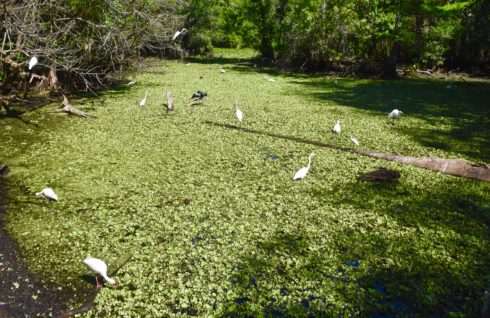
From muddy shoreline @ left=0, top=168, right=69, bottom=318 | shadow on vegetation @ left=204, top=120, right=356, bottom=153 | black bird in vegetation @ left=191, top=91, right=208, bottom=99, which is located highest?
black bird in vegetation @ left=191, top=91, right=208, bottom=99

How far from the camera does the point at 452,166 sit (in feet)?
9.96

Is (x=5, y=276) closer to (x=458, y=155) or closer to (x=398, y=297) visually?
(x=398, y=297)

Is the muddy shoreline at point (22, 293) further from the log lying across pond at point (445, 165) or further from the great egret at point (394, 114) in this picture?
the great egret at point (394, 114)

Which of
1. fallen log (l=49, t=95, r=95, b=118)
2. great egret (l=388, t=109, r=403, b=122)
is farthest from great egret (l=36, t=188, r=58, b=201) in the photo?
→ great egret (l=388, t=109, r=403, b=122)

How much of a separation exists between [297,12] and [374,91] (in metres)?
3.75

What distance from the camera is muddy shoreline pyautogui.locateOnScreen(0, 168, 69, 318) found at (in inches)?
62.7

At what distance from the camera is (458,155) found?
3.48 metres

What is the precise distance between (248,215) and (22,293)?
1.28 metres

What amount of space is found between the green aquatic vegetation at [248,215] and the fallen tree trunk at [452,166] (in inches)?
2.7

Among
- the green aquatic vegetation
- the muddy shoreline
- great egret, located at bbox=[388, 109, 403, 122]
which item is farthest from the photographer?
great egret, located at bbox=[388, 109, 403, 122]

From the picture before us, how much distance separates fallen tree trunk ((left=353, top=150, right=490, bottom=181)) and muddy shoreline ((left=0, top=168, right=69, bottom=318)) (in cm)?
280

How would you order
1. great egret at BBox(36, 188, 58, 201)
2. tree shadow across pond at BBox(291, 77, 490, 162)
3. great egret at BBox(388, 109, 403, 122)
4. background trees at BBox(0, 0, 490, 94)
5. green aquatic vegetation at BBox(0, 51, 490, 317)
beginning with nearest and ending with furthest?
green aquatic vegetation at BBox(0, 51, 490, 317), great egret at BBox(36, 188, 58, 201), tree shadow across pond at BBox(291, 77, 490, 162), great egret at BBox(388, 109, 403, 122), background trees at BBox(0, 0, 490, 94)

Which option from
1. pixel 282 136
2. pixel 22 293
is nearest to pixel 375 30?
pixel 282 136

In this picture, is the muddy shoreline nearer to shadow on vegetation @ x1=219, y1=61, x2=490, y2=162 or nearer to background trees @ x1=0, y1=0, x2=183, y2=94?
background trees @ x1=0, y1=0, x2=183, y2=94
